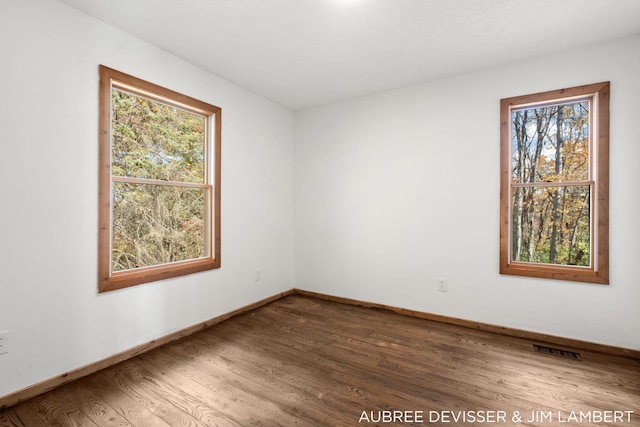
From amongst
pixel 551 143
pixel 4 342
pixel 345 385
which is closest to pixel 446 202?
pixel 551 143

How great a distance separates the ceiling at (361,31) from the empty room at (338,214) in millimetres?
23

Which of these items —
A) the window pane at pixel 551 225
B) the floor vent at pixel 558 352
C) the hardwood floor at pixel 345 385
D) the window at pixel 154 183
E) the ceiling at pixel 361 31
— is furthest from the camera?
the window pane at pixel 551 225

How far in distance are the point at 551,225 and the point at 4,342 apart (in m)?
4.44

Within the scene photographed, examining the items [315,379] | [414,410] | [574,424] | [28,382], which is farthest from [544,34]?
[28,382]

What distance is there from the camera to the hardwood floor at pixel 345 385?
1708 mm

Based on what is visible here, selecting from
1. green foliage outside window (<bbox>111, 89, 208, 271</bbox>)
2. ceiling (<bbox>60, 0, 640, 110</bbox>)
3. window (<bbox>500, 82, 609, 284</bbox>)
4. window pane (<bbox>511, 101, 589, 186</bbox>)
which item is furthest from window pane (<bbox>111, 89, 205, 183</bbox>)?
window pane (<bbox>511, 101, 589, 186</bbox>)

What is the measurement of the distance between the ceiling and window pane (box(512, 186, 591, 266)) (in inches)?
53.0

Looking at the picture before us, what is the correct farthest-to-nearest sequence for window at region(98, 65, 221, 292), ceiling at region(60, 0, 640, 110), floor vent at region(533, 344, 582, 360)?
floor vent at region(533, 344, 582, 360)
window at region(98, 65, 221, 292)
ceiling at region(60, 0, 640, 110)

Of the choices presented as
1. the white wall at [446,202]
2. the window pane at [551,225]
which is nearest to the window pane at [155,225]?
the white wall at [446,202]

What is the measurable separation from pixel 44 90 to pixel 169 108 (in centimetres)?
96

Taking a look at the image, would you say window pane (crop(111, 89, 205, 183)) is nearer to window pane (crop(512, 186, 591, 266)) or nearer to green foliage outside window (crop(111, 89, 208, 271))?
green foliage outside window (crop(111, 89, 208, 271))

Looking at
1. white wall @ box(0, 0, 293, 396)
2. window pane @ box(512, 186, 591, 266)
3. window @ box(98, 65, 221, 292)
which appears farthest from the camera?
window pane @ box(512, 186, 591, 266)

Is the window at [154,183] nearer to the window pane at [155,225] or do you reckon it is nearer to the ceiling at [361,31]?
the window pane at [155,225]

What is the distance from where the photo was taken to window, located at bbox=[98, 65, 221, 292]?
229 centimetres
